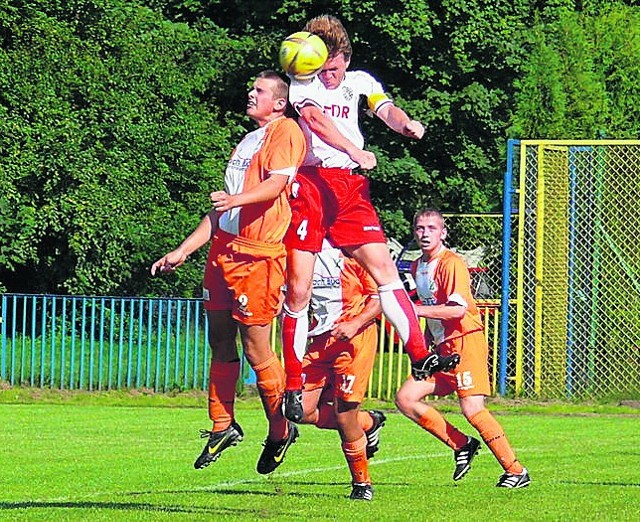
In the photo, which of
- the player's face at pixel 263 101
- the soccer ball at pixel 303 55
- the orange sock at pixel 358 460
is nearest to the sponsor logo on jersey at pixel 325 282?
the orange sock at pixel 358 460

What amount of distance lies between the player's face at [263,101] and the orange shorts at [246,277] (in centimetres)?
80

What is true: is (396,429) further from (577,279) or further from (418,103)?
(418,103)

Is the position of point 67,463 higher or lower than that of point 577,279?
lower

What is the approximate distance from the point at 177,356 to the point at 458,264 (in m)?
12.0

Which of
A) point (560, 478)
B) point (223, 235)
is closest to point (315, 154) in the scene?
point (223, 235)

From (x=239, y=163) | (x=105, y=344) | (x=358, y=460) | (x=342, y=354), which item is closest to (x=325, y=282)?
(x=342, y=354)

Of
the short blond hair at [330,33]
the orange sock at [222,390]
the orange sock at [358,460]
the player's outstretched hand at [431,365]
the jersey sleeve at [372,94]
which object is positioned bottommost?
the orange sock at [358,460]

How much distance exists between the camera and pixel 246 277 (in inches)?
360

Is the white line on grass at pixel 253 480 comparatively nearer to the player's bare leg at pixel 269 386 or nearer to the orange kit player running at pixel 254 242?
the player's bare leg at pixel 269 386

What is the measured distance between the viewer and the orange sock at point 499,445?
11445 mm

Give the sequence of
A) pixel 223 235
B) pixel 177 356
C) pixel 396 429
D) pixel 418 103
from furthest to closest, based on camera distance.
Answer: pixel 418 103
pixel 177 356
pixel 396 429
pixel 223 235

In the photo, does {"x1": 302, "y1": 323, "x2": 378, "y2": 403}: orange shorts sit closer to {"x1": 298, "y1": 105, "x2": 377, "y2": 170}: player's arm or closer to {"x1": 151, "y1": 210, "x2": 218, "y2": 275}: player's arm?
{"x1": 151, "y1": 210, "x2": 218, "y2": 275}: player's arm

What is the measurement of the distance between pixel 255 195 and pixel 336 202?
0.88 metres

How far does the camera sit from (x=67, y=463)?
13.5 m
